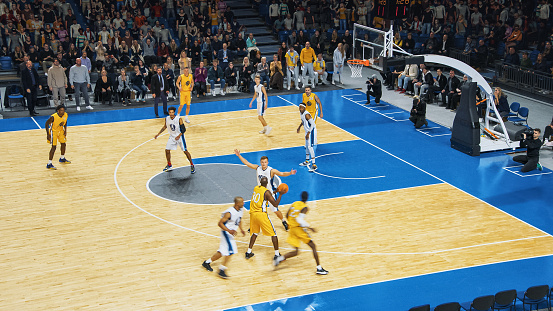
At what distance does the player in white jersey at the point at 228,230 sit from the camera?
12.6 meters

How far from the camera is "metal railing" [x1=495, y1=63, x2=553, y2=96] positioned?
2712cm

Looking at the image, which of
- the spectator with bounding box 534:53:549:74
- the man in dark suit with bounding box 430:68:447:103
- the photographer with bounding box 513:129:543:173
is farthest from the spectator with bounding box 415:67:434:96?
the photographer with bounding box 513:129:543:173

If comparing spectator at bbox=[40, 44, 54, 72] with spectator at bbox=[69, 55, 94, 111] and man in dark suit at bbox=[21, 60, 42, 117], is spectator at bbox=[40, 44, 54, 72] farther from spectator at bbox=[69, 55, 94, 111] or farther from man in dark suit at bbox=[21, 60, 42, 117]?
man in dark suit at bbox=[21, 60, 42, 117]

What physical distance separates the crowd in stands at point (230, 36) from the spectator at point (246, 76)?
1.8 inches

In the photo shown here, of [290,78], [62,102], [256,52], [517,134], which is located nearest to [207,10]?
[256,52]

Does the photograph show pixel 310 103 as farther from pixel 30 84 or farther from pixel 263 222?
A: pixel 30 84

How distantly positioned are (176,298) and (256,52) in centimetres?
2026

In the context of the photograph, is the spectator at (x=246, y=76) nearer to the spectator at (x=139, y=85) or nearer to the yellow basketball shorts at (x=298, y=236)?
the spectator at (x=139, y=85)

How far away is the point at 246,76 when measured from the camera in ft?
96.6

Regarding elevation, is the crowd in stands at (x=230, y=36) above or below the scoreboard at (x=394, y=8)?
below

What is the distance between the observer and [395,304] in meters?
12.4

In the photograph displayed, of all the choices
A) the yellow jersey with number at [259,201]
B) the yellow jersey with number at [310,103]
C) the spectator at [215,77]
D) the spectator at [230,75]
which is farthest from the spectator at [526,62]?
the yellow jersey with number at [259,201]

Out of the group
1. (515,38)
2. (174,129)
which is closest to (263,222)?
(174,129)

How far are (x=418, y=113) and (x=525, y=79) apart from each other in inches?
289
